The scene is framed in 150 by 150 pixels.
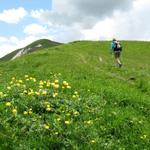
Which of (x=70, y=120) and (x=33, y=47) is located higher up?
(x=70, y=120)

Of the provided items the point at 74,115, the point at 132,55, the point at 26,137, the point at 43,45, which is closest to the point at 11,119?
the point at 26,137

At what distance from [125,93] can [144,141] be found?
19.8 ft

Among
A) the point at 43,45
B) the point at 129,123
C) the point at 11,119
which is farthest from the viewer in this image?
the point at 43,45

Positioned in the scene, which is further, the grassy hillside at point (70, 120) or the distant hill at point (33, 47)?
the distant hill at point (33, 47)

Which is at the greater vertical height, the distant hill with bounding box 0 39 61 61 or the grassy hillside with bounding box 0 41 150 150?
the grassy hillside with bounding box 0 41 150 150

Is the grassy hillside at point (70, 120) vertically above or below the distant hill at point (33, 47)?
above

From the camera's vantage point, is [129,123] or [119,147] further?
[129,123]

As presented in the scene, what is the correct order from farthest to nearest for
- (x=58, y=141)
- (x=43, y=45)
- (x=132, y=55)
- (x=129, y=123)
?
(x=43, y=45)
(x=132, y=55)
(x=129, y=123)
(x=58, y=141)

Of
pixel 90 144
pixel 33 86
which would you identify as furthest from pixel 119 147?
pixel 33 86

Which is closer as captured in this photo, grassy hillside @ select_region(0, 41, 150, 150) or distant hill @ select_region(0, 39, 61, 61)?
grassy hillside @ select_region(0, 41, 150, 150)

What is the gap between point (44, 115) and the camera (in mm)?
14344

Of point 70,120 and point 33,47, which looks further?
point 33,47

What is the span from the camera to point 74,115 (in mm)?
14555

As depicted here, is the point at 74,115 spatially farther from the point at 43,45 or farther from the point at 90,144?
the point at 43,45
